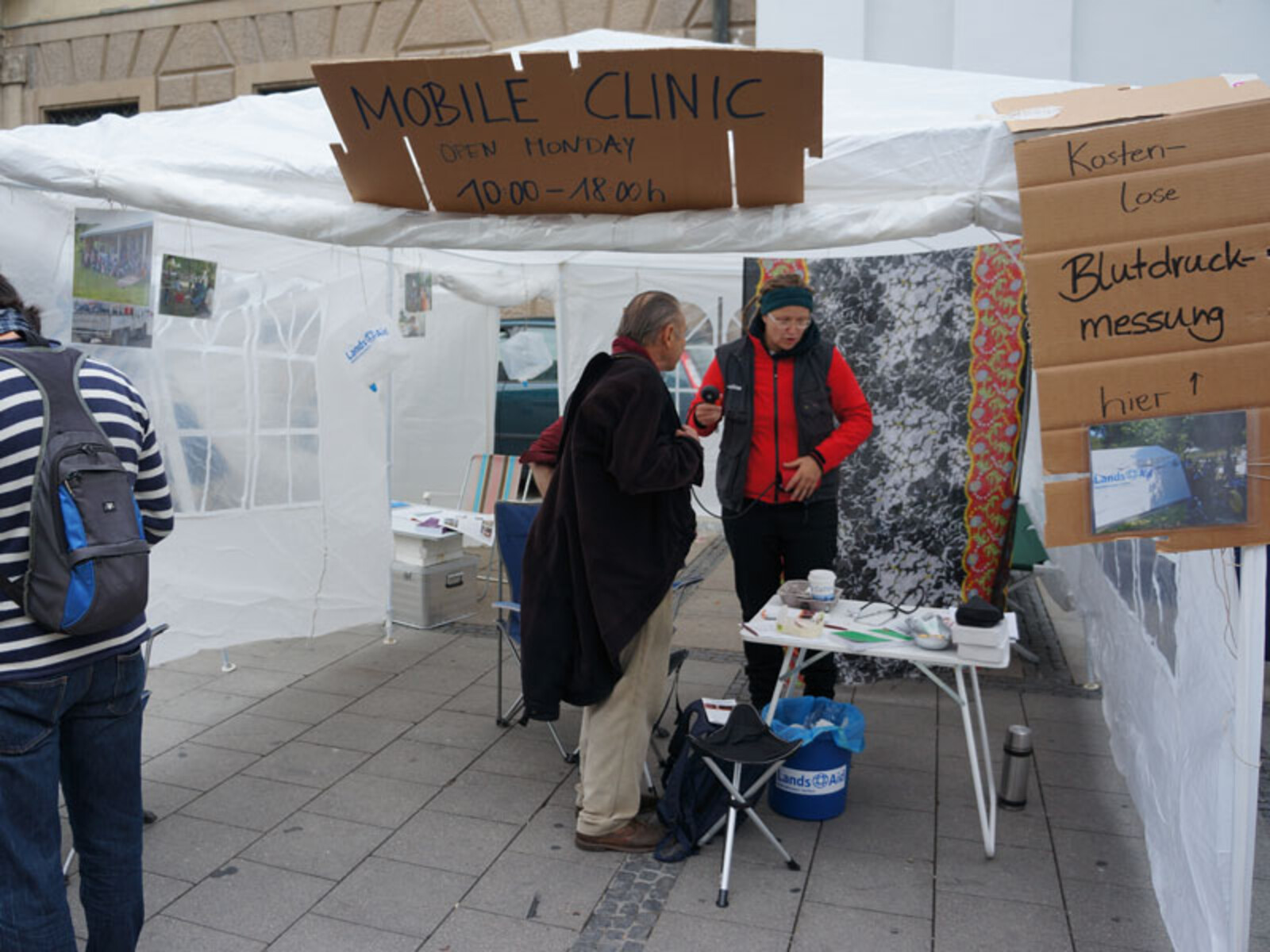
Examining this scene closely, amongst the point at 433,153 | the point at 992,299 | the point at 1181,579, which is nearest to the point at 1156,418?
the point at 1181,579

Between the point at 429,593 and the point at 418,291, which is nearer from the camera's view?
the point at 429,593

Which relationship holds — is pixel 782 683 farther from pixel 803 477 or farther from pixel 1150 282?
pixel 1150 282

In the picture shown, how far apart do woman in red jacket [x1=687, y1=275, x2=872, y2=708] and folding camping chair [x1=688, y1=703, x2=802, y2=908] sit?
2.19 feet

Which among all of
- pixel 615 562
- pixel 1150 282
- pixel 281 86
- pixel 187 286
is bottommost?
pixel 615 562

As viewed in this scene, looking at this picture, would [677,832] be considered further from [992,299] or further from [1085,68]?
[1085,68]

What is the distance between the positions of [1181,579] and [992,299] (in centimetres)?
220

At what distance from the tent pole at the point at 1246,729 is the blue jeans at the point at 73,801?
7.10 feet

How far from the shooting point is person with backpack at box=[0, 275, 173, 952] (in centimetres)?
177

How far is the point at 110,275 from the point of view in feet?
11.3

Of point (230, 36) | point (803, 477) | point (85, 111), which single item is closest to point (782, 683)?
point (803, 477)

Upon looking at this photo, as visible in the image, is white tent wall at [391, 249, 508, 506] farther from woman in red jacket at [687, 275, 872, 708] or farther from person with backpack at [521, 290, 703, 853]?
person with backpack at [521, 290, 703, 853]

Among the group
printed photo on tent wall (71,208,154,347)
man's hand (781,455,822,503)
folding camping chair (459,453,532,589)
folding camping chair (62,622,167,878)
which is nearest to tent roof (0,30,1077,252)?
printed photo on tent wall (71,208,154,347)

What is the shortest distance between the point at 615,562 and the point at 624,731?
0.52m

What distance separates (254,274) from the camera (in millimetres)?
4062
